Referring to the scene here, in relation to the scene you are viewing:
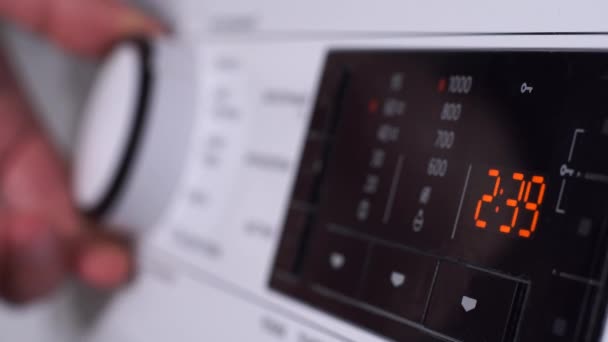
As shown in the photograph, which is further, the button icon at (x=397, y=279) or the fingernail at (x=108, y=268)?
the fingernail at (x=108, y=268)

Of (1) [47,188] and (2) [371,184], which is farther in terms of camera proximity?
(1) [47,188]

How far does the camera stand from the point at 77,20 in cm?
60

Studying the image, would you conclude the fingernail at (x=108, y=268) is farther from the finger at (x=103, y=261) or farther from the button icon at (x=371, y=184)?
the button icon at (x=371, y=184)

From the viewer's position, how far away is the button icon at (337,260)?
36 centimetres

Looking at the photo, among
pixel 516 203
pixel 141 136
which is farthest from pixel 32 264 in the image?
pixel 516 203

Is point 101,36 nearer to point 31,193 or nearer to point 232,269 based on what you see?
point 31,193

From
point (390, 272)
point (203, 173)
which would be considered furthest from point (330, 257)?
point (203, 173)

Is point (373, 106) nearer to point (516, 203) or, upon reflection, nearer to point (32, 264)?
point (516, 203)

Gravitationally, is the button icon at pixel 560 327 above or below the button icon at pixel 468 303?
above

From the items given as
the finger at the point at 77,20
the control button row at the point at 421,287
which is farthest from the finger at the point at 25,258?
the control button row at the point at 421,287

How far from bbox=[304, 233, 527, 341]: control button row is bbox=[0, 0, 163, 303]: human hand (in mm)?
249

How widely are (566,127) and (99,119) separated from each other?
371 millimetres

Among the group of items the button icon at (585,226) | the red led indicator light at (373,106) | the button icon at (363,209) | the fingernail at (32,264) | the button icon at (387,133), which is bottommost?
the fingernail at (32,264)

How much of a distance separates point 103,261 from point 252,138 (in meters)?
0.20
